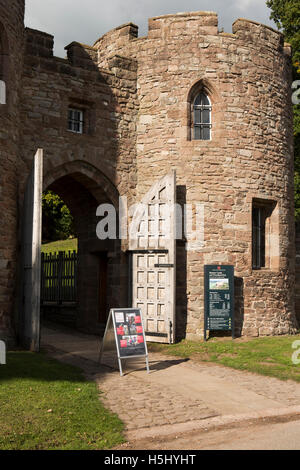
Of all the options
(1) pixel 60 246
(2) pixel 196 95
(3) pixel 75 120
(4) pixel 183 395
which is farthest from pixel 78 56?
(1) pixel 60 246

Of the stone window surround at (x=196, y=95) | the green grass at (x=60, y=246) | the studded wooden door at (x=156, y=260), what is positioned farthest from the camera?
the green grass at (x=60, y=246)

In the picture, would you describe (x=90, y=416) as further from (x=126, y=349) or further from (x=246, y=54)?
(x=246, y=54)

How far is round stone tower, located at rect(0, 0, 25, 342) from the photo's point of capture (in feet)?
33.1

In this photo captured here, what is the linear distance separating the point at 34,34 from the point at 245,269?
775 centimetres

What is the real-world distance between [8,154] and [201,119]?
529 cm

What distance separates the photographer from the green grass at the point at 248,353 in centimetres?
874

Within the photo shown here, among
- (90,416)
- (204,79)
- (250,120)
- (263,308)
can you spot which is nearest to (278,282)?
(263,308)

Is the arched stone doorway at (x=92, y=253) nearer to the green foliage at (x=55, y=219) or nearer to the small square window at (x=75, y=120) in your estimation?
the small square window at (x=75, y=120)

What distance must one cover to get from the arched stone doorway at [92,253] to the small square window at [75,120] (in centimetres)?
98

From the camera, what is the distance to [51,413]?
5.57 m

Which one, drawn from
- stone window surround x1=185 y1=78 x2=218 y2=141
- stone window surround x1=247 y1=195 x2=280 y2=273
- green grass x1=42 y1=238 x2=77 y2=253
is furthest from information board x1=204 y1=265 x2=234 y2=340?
green grass x1=42 y1=238 x2=77 y2=253

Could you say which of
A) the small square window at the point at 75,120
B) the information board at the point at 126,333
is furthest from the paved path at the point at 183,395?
the small square window at the point at 75,120

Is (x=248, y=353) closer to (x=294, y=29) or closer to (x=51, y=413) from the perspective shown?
(x=51, y=413)

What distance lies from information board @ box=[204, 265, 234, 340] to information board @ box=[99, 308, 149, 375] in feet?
11.7
